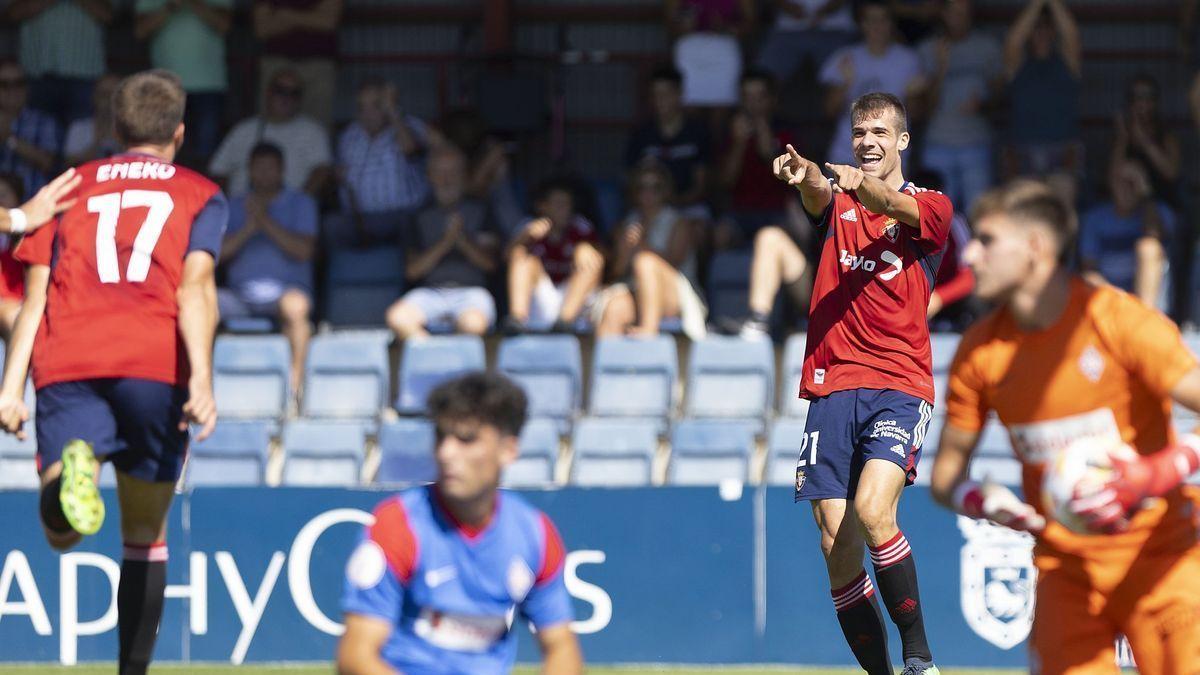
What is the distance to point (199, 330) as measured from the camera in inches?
253

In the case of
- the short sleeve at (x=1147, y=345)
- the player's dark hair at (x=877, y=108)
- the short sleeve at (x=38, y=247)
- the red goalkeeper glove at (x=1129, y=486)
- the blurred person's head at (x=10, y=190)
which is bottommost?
the red goalkeeper glove at (x=1129, y=486)

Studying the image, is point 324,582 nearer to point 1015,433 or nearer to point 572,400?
point 572,400

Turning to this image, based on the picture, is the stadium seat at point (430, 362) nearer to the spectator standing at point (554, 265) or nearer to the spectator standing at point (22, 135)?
the spectator standing at point (554, 265)

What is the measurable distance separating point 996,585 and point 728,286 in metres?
3.65

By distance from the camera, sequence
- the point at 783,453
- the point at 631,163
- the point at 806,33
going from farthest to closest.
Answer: the point at 806,33 < the point at 631,163 < the point at 783,453

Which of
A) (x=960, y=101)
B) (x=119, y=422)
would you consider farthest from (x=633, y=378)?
(x=119, y=422)

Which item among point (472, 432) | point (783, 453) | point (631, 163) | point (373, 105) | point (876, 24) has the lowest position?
point (783, 453)

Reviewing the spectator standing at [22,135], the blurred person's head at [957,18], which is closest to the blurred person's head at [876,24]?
the blurred person's head at [957,18]

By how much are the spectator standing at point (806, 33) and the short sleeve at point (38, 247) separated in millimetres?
7530

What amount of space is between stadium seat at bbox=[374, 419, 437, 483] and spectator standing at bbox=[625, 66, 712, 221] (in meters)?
2.68

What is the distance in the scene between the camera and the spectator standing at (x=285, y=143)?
12.7m

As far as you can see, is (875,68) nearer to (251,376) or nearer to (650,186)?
(650,186)

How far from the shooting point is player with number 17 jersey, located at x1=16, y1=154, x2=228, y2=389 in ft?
20.9

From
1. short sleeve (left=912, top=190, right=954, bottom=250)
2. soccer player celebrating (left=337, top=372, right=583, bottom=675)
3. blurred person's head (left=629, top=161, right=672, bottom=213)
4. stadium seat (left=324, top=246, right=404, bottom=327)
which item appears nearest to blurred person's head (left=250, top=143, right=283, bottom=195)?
stadium seat (left=324, top=246, right=404, bottom=327)
